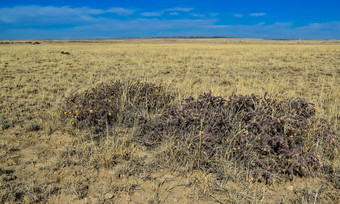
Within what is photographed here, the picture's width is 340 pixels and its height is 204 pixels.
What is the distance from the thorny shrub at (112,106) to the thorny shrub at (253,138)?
2.36ft

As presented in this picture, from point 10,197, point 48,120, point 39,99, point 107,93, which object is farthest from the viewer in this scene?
point 39,99

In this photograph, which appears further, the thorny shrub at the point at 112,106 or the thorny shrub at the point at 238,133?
the thorny shrub at the point at 112,106

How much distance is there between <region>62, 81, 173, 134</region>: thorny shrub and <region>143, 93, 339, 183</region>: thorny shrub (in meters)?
0.72

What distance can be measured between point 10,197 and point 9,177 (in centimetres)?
47

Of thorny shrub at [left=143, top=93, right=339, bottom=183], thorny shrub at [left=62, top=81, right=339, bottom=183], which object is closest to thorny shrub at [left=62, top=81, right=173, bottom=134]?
thorny shrub at [left=62, top=81, right=339, bottom=183]

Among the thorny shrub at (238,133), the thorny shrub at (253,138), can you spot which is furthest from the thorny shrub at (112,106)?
the thorny shrub at (253,138)

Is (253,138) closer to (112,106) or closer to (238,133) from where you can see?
(238,133)

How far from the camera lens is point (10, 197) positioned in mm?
2379

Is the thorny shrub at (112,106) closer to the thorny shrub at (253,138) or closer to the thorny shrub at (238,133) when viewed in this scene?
the thorny shrub at (238,133)

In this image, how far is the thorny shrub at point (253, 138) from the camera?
2.88 metres

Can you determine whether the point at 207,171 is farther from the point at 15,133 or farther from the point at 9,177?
the point at 15,133

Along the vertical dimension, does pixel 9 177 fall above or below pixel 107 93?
below

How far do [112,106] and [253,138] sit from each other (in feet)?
8.41

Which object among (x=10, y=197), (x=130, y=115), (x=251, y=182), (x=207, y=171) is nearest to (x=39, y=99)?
(x=130, y=115)
